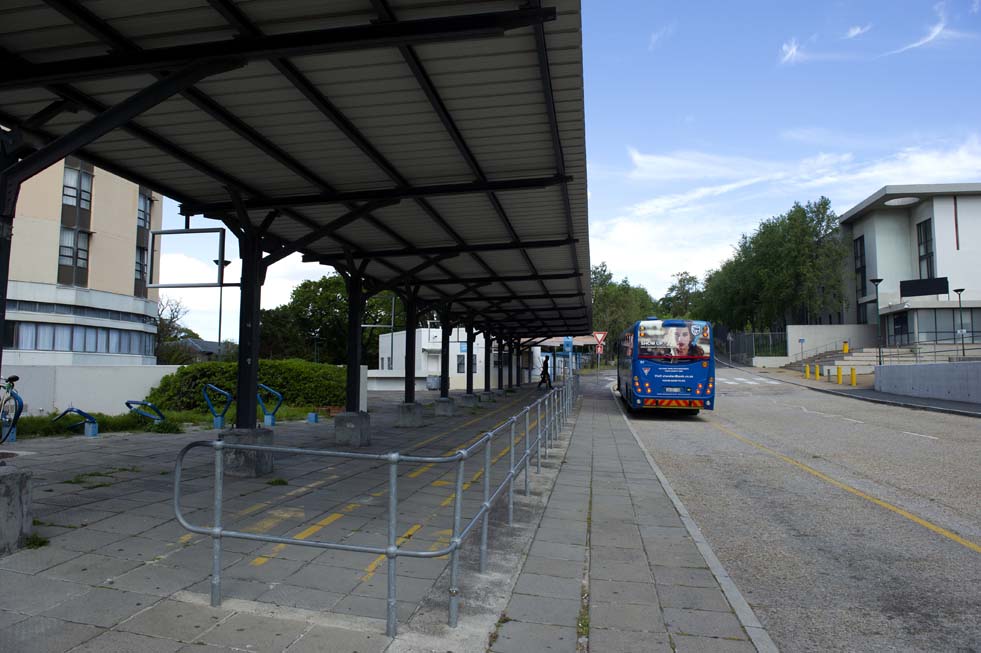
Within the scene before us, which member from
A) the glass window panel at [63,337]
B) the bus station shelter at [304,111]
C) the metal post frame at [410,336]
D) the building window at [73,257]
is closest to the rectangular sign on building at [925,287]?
the metal post frame at [410,336]

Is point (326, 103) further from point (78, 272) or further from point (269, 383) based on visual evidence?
point (78, 272)

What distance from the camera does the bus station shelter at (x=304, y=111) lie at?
527cm

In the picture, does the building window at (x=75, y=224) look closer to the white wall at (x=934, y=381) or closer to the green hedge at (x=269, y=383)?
the green hedge at (x=269, y=383)

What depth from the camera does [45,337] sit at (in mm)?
33125

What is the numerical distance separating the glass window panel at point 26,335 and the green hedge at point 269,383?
57.7 feet

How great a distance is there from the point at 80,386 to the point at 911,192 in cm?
5811

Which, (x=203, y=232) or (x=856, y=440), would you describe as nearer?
(x=203, y=232)

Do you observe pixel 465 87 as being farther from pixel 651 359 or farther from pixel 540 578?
pixel 651 359

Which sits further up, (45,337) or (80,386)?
(45,337)

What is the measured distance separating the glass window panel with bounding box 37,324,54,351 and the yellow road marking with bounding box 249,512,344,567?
112 feet

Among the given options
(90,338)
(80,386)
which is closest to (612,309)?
(90,338)

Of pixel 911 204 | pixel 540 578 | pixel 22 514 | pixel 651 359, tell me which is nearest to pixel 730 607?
pixel 540 578

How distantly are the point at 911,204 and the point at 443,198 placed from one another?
190 ft

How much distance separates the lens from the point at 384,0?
199 inches
